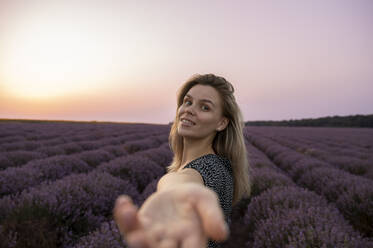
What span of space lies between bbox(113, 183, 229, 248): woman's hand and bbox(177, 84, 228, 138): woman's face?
0.71 m

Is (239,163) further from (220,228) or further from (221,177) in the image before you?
(220,228)

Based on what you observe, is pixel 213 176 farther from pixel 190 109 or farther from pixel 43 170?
pixel 43 170

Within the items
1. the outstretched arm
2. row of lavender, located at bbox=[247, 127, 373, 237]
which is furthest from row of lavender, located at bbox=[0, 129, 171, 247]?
row of lavender, located at bbox=[247, 127, 373, 237]

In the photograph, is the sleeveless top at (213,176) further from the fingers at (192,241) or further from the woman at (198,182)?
the fingers at (192,241)

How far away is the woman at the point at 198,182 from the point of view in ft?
1.37

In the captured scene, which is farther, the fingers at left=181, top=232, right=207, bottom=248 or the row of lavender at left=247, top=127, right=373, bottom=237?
the row of lavender at left=247, top=127, right=373, bottom=237

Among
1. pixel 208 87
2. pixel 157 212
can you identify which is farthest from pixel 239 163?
pixel 157 212

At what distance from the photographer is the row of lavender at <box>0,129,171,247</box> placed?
7.21 ft

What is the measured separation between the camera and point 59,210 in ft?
8.48

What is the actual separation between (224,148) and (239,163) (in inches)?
5.1

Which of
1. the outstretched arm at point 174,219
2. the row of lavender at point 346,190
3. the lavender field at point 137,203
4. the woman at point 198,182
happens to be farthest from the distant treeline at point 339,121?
the outstretched arm at point 174,219

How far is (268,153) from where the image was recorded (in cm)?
988

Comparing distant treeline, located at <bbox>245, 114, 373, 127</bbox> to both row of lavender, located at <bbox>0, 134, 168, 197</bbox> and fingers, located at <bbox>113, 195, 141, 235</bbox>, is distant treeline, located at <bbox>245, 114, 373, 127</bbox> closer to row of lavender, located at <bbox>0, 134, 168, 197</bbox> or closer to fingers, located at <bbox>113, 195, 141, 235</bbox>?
row of lavender, located at <bbox>0, 134, 168, 197</bbox>

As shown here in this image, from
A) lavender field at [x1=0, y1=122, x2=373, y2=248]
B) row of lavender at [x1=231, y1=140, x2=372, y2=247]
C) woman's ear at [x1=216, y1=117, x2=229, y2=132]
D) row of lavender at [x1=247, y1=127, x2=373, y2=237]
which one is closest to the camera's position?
woman's ear at [x1=216, y1=117, x2=229, y2=132]
